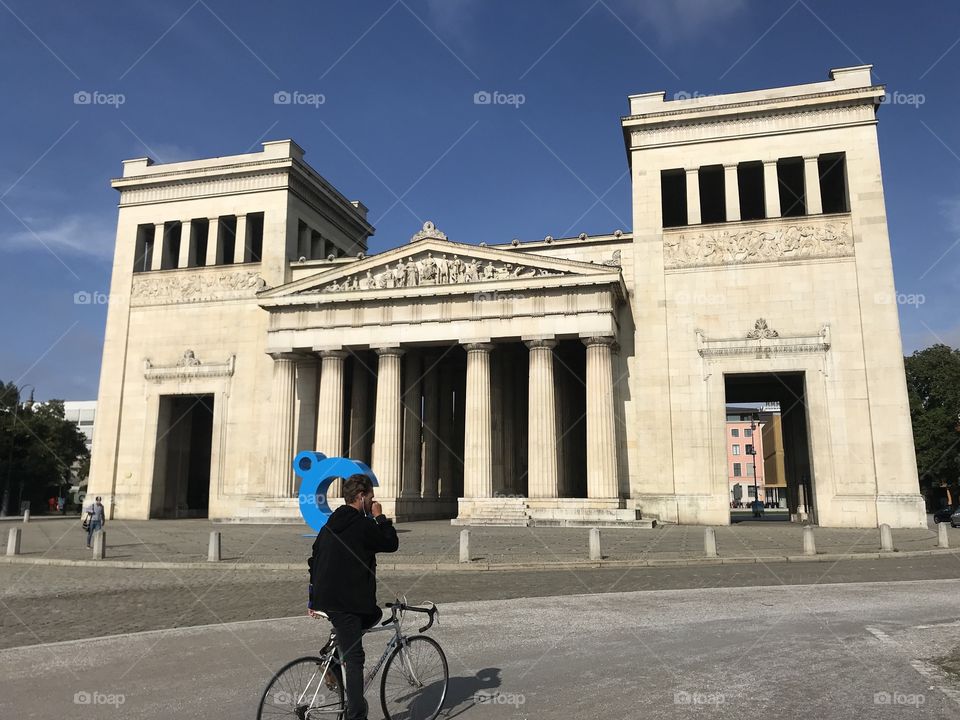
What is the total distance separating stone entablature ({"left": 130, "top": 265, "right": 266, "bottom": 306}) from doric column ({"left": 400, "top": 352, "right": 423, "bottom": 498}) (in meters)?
10.9

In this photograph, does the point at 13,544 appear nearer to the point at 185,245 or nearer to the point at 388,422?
the point at 388,422

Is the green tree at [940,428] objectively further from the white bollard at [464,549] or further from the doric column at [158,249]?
the doric column at [158,249]

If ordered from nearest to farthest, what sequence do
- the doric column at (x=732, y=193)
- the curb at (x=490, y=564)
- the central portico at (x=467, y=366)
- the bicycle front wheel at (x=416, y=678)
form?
the bicycle front wheel at (x=416, y=678) < the curb at (x=490, y=564) < the central portico at (x=467, y=366) < the doric column at (x=732, y=193)

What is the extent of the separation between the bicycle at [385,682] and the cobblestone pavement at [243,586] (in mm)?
6059

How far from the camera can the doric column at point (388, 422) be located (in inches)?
1555

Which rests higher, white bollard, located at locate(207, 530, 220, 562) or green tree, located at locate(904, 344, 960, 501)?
green tree, located at locate(904, 344, 960, 501)

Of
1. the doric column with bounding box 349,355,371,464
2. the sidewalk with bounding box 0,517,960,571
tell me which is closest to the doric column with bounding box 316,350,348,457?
the doric column with bounding box 349,355,371,464

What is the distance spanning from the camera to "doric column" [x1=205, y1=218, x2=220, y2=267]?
47.2 metres

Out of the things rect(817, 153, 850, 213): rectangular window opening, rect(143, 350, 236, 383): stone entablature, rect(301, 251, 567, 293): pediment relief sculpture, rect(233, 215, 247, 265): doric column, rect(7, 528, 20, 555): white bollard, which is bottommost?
rect(7, 528, 20, 555): white bollard

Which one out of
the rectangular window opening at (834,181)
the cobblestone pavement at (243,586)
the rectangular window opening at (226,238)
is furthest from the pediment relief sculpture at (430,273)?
the cobblestone pavement at (243,586)

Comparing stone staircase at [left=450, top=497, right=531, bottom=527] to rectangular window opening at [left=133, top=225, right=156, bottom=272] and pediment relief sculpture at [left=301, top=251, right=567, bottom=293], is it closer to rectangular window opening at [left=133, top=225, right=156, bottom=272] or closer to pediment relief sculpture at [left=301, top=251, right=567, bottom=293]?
pediment relief sculpture at [left=301, top=251, right=567, bottom=293]

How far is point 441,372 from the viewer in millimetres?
48219

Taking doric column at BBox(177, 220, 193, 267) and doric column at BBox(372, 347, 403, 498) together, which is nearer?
doric column at BBox(372, 347, 403, 498)

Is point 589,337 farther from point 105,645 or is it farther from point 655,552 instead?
point 105,645
